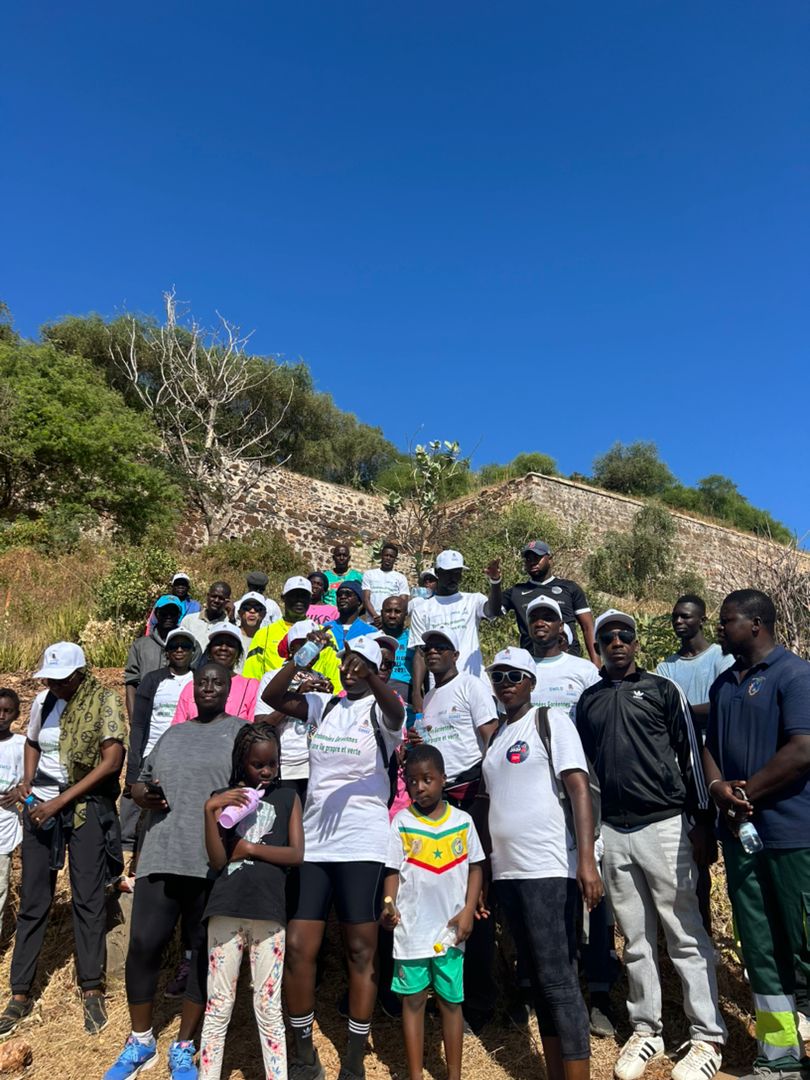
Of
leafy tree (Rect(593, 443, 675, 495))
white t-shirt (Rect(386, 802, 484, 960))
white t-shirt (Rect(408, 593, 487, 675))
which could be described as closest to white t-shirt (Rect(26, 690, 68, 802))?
white t-shirt (Rect(386, 802, 484, 960))

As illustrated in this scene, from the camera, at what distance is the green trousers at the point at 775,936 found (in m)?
3.04

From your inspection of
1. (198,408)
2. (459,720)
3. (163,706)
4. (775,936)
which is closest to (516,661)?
(459,720)

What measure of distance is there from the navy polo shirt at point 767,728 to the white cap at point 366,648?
171 cm

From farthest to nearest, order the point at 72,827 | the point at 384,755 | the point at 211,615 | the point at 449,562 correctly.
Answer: the point at 211,615 < the point at 449,562 < the point at 72,827 < the point at 384,755

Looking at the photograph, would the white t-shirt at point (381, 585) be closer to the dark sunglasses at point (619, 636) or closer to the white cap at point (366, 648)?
the white cap at point (366, 648)

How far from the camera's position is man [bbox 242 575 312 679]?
500 cm

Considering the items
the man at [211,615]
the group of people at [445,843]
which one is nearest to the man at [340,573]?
the man at [211,615]

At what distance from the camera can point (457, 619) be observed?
5.23m

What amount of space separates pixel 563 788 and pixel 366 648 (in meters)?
1.17

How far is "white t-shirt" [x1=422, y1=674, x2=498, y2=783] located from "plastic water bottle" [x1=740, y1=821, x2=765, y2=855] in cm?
125

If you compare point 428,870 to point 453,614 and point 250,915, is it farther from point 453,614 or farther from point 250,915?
point 453,614

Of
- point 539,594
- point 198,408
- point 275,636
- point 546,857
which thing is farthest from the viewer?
point 198,408

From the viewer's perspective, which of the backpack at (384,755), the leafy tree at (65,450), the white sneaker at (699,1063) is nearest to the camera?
the white sneaker at (699,1063)

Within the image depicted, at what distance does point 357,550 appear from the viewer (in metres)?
21.3
